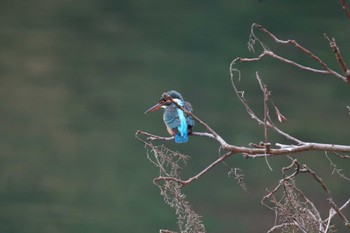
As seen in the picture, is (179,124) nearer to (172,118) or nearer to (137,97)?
(172,118)

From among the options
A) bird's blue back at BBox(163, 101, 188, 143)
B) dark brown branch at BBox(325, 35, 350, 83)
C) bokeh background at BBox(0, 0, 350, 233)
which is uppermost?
bokeh background at BBox(0, 0, 350, 233)

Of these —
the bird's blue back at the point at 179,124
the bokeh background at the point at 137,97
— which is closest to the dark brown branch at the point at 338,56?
the bird's blue back at the point at 179,124

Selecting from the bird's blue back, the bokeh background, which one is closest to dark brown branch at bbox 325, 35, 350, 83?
the bird's blue back

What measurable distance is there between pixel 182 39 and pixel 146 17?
278 mm

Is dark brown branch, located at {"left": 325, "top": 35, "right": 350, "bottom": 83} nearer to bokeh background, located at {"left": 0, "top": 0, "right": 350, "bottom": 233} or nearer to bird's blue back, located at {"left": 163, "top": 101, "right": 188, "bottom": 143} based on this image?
bird's blue back, located at {"left": 163, "top": 101, "right": 188, "bottom": 143}

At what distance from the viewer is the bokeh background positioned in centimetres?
454

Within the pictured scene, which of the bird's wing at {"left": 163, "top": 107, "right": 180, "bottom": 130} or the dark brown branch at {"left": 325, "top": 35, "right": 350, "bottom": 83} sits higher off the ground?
the bird's wing at {"left": 163, "top": 107, "right": 180, "bottom": 130}

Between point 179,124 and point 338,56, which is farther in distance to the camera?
point 179,124

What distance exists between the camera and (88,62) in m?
4.89

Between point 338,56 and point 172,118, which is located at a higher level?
point 172,118

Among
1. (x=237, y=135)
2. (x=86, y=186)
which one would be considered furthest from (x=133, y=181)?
(x=237, y=135)

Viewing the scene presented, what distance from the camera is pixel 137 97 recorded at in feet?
15.7

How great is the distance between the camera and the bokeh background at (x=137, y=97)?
4.54 meters

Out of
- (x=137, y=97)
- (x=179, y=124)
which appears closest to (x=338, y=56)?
(x=179, y=124)
